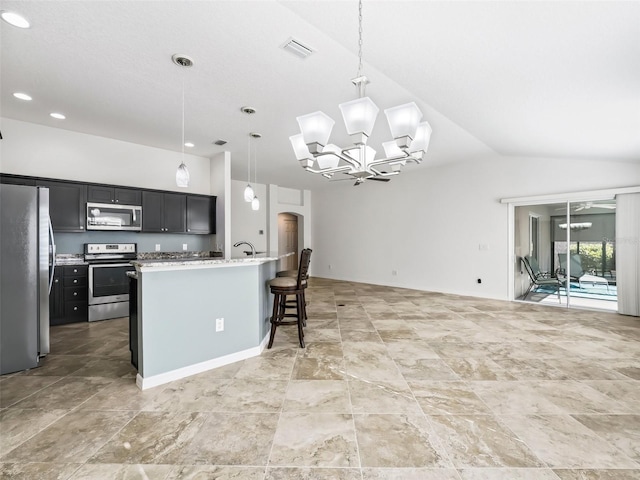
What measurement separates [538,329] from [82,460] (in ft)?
15.8

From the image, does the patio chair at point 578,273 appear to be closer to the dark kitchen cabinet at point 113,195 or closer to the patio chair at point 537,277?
the patio chair at point 537,277

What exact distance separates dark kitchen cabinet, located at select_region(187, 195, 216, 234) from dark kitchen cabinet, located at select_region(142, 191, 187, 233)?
11 cm

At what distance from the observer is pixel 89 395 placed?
2.21m

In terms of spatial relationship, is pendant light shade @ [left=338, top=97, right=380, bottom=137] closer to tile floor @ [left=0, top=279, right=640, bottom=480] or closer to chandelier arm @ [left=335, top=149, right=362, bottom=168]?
chandelier arm @ [left=335, top=149, right=362, bottom=168]

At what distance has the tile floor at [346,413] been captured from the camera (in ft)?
4.91

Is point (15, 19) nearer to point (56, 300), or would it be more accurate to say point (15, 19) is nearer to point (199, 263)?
point (199, 263)

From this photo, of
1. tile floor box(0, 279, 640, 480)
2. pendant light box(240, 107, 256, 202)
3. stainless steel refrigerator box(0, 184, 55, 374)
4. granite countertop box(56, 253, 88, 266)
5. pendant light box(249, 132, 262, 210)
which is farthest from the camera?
pendant light box(249, 132, 262, 210)

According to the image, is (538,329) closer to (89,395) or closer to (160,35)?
(89,395)

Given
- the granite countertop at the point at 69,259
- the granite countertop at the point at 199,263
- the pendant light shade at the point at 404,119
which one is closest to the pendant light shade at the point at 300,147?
the pendant light shade at the point at 404,119

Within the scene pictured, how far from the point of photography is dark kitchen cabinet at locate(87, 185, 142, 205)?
4.33 m

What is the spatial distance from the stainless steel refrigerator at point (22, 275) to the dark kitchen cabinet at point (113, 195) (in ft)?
5.59

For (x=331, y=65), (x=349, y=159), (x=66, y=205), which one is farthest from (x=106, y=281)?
(x=331, y=65)

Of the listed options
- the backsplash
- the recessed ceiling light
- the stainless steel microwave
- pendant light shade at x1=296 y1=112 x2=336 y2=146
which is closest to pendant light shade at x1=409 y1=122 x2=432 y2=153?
pendant light shade at x1=296 y1=112 x2=336 y2=146

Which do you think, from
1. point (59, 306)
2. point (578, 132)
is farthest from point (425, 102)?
point (59, 306)
